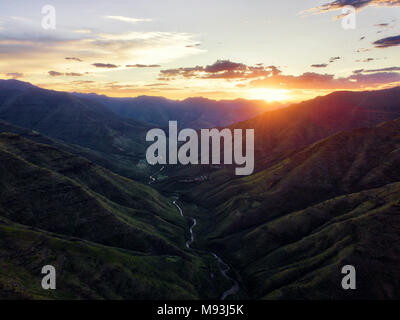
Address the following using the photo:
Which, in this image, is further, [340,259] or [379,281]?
[340,259]

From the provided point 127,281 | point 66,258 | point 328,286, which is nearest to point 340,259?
point 328,286

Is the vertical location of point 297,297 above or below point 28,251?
below

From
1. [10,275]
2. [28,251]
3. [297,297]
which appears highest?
[28,251]

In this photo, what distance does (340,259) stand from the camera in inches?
7835
